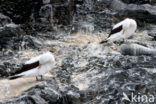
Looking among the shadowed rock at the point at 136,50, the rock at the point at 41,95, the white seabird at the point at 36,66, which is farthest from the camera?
the shadowed rock at the point at 136,50

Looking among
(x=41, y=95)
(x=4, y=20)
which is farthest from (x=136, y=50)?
(x=4, y=20)

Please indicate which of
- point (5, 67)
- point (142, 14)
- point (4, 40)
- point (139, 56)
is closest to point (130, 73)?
point (139, 56)

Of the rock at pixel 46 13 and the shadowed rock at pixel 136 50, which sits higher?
the rock at pixel 46 13

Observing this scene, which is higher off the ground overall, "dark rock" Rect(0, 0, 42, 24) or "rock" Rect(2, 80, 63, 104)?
"dark rock" Rect(0, 0, 42, 24)

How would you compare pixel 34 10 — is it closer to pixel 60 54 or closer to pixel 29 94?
pixel 60 54

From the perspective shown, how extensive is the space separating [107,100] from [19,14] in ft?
20.3

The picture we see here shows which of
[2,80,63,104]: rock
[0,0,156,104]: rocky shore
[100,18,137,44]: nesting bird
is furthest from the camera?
[100,18,137,44]: nesting bird

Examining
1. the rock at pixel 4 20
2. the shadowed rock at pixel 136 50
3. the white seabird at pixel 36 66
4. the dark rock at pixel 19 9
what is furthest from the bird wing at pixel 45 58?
the dark rock at pixel 19 9

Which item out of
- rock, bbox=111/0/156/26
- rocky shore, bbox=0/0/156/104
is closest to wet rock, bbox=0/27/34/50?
rocky shore, bbox=0/0/156/104

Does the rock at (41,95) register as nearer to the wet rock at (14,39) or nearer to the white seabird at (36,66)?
the white seabird at (36,66)

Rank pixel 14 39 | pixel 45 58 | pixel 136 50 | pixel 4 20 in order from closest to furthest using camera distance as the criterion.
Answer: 1. pixel 45 58
2. pixel 136 50
3. pixel 14 39
4. pixel 4 20

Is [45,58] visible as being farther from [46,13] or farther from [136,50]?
[46,13]

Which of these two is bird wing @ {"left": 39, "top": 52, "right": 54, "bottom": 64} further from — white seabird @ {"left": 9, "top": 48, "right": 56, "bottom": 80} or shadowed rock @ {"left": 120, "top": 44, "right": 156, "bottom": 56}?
shadowed rock @ {"left": 120, "top": 44, "right": 156, "bottom": 56}

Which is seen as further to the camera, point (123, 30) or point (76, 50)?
point (123, 30)
